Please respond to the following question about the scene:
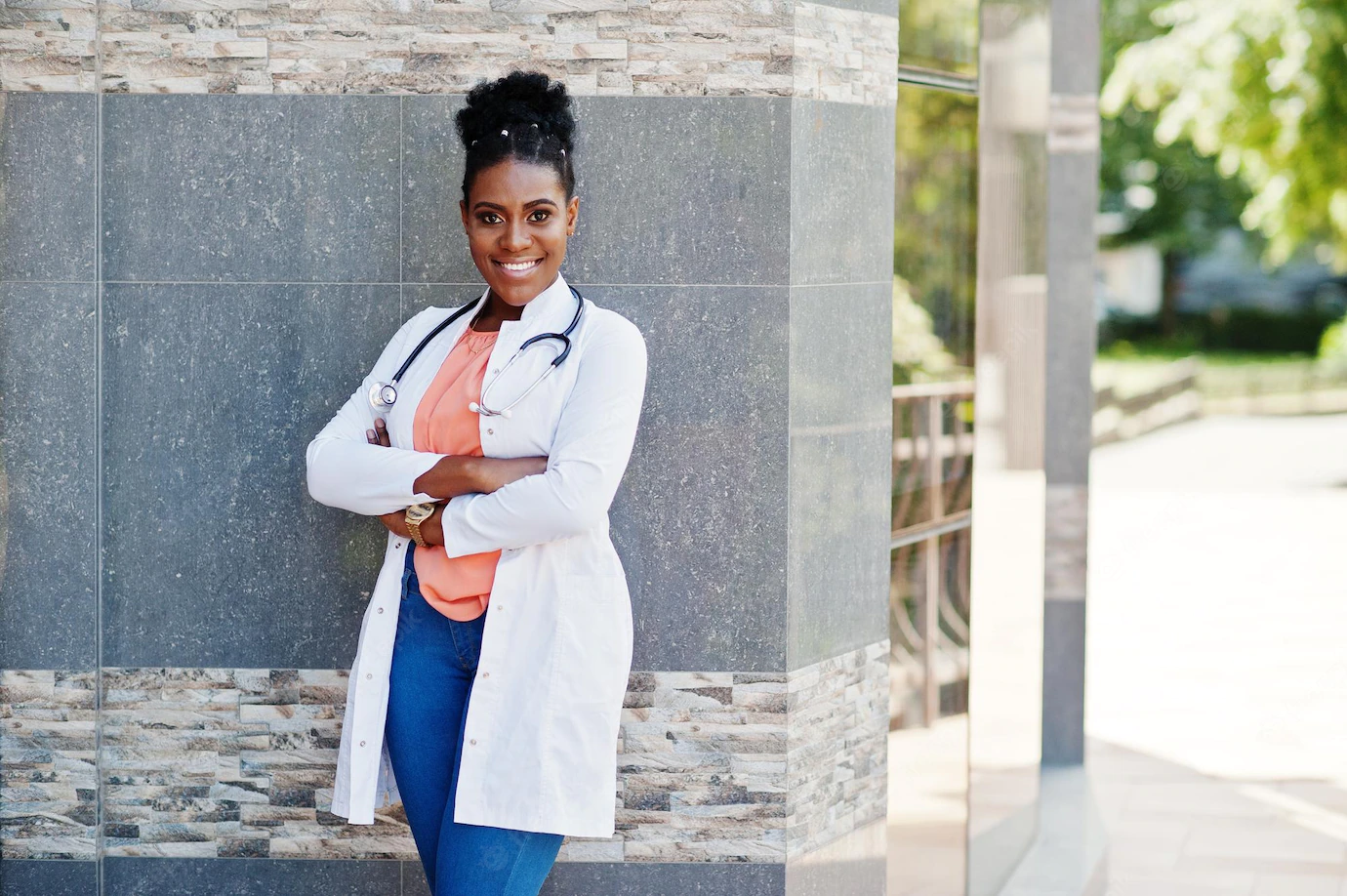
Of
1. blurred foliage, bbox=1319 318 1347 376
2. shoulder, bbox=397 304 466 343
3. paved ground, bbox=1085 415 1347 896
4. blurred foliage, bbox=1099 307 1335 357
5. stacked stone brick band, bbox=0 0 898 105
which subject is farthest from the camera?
blurred foliage, bbox=1099 307 1335 357

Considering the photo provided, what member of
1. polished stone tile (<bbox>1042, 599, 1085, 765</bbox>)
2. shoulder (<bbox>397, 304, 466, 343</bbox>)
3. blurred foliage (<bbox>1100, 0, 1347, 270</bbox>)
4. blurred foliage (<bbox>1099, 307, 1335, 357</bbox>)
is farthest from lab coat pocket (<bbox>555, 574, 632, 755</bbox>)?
blurred foliage (<bbox>1099, 307, 1335, 357</bbox>)

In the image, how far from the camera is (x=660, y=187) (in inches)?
154

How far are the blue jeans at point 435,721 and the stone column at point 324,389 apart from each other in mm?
708

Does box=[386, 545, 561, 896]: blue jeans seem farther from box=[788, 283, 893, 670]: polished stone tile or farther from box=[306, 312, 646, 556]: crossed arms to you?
box=[788, 283, 893, 670]: polished stone tile

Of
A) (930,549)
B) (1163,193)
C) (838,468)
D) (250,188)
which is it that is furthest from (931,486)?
(1163,193)

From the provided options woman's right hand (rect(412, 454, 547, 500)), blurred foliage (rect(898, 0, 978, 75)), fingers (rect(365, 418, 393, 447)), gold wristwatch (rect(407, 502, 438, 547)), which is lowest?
gold wristwatch (rect(407, 502, 438, 547))

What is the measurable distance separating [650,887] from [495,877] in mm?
905

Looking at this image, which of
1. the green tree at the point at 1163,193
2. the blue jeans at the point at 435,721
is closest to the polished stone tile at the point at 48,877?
the blue jeans at the point at 435,721

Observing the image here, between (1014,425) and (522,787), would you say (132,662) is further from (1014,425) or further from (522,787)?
(1014,425)

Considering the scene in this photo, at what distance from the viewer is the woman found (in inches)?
128

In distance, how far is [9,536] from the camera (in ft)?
13.2

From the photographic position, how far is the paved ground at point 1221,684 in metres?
6.10

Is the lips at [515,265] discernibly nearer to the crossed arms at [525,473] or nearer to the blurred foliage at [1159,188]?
the crossed arms at [525,473]

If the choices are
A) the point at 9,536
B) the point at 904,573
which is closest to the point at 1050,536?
the point at 904,573
